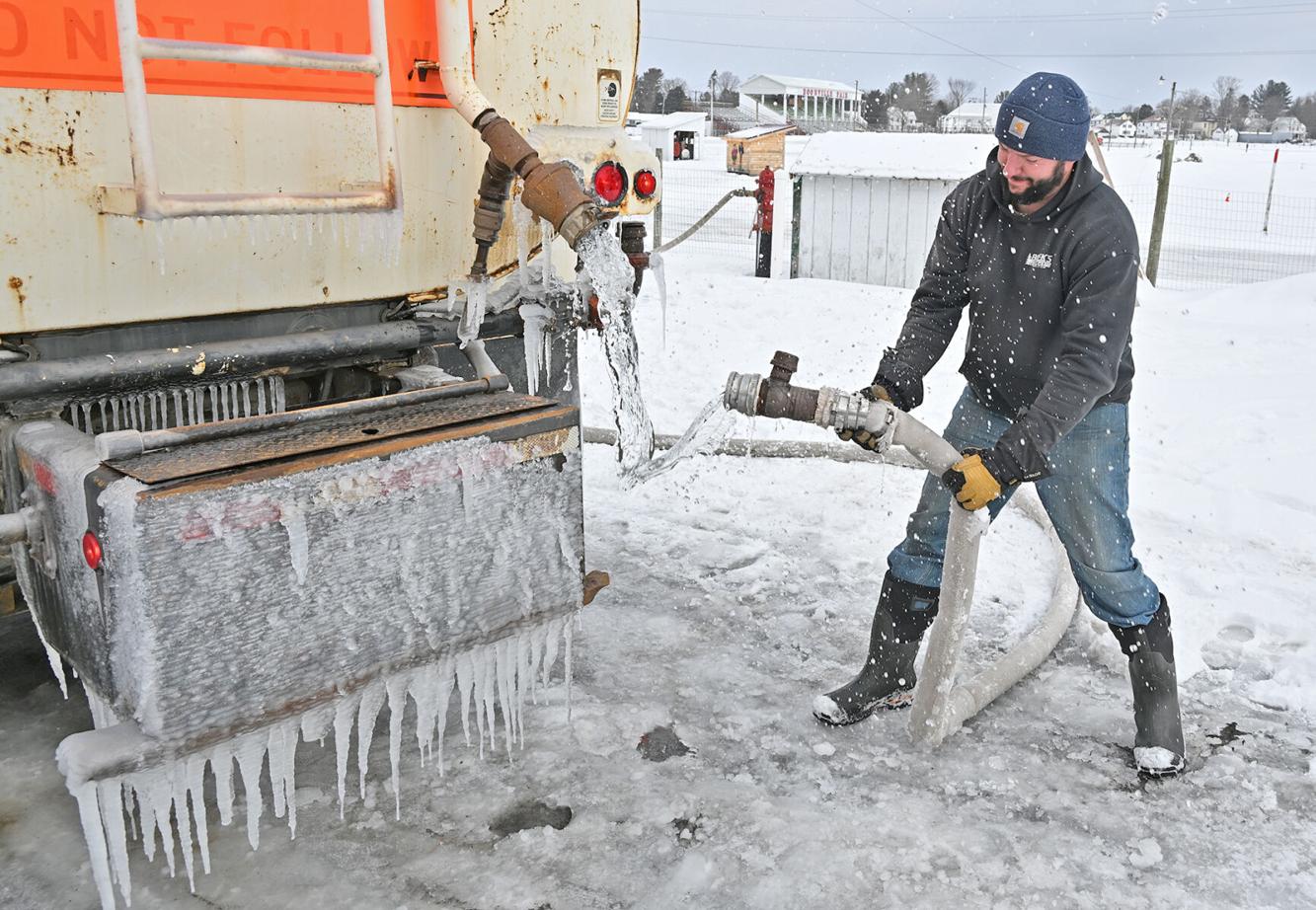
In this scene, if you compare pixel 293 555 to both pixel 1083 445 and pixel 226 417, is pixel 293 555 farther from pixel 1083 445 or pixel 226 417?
pixel 1083 445

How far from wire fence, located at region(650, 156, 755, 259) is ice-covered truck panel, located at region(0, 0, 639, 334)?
22.5 ft

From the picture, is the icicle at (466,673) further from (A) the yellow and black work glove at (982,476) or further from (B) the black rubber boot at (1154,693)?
(B) the black rubber boot at (1154,693)

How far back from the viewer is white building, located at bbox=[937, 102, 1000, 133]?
152 feet

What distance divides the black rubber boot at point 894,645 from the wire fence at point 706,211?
7049 mm

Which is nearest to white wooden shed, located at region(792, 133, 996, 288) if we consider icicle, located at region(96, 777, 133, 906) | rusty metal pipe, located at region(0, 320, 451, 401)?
rusty metal pipe, located at region(0, 320, 451, 401)

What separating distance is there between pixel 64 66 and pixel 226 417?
92 cm

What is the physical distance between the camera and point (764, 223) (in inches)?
472

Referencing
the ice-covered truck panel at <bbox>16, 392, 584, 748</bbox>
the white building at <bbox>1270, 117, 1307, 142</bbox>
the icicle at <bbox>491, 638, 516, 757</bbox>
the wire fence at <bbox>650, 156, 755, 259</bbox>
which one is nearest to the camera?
the ice-covered truck panel at <bbox>16, 392, 584, 748</bbox>

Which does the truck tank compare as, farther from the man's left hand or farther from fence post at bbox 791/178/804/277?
fence post at bbox 791/178/804/277

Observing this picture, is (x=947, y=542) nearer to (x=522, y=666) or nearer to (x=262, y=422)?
(x=522, y=666)

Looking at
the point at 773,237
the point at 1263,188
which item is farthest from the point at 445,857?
the point at 1263,188

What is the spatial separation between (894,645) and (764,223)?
9318 millimetres

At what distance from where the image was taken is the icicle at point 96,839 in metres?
1.98

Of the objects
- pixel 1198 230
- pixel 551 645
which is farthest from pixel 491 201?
pixel 1198 230
